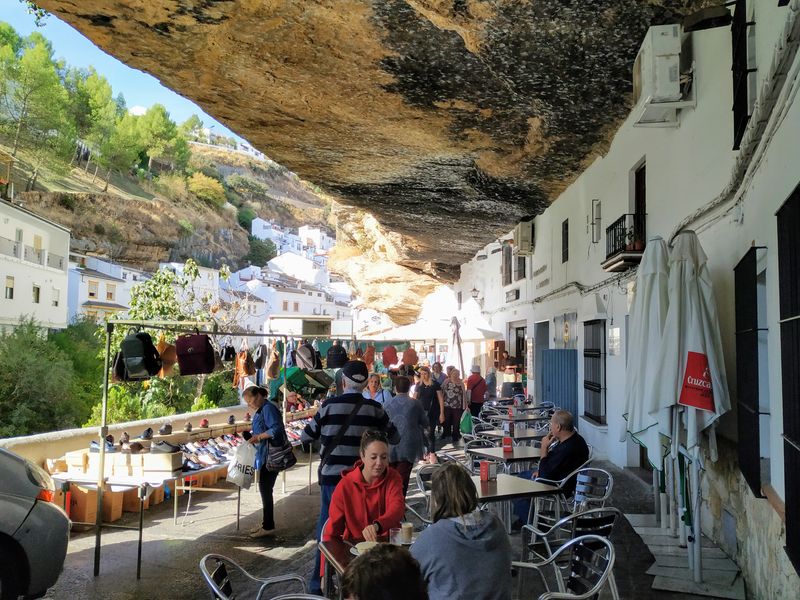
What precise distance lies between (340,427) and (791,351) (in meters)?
3.35

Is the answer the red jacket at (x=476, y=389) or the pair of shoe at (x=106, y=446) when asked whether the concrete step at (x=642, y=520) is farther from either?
the red jacket at (x=476, y=389)

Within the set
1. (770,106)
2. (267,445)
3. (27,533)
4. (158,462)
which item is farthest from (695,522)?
(158,462)

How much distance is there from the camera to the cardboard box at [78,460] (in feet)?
23.6

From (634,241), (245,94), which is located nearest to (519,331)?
(634,241)

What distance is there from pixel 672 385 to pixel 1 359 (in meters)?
17.7

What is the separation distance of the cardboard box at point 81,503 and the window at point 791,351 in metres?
6.81

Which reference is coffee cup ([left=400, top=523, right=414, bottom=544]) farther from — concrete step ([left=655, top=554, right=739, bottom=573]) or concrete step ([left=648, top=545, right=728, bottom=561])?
concrete step ([left=648, top=545, right=728, bottom=561])

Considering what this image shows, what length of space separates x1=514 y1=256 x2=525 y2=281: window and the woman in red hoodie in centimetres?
1565

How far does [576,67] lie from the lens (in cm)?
805

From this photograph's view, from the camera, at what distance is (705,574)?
4.99 meters

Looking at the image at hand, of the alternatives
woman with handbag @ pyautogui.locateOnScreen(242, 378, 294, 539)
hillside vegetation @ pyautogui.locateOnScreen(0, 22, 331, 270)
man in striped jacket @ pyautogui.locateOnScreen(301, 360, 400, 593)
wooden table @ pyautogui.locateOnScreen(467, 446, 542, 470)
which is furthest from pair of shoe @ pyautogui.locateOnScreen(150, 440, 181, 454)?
hillside vegetation @ pyautogui.locateOnScreen(0, 22, 331, 270)

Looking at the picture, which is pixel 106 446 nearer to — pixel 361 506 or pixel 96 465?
pixel 96 465

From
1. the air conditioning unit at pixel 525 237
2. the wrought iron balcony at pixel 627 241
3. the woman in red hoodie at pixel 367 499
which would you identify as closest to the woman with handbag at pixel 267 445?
the woman in red hoodie at pixel 367 499

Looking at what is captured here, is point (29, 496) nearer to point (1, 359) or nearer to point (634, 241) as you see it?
point (634, 241)
